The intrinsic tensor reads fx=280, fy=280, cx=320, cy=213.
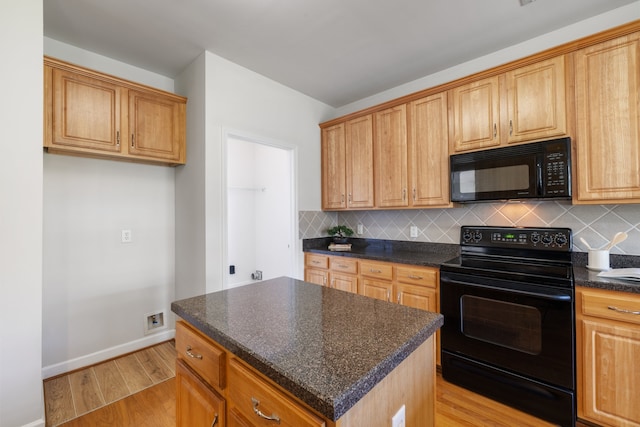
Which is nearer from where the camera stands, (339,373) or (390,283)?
(339,373)

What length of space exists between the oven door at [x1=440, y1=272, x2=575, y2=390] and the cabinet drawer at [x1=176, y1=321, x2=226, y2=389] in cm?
170

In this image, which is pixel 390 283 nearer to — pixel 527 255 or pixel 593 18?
pixel 527 255

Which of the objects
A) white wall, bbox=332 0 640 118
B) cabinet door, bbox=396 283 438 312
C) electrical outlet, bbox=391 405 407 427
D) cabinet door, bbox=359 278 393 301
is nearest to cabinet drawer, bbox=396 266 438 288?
cabinet door, bbox=396 283 438 312

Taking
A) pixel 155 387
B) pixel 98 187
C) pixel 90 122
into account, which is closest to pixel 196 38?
pixel 90 122

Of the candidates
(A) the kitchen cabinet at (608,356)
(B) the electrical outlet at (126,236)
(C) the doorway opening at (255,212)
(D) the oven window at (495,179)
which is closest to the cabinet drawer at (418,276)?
(D) the oven window at (495,179)

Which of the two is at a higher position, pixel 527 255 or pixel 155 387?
pixel 527 255

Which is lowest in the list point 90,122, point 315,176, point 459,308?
point 459,308

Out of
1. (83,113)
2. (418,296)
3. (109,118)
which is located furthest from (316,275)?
(83,113)

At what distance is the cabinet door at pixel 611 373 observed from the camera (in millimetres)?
1495

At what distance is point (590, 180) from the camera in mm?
1820

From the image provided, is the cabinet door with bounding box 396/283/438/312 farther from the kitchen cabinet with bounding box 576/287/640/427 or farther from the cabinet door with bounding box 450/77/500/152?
the cabinet door with bounding box 450/77/500/152

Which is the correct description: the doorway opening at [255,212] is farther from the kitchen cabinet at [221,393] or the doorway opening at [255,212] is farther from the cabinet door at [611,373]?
the cabinet door at [611,373]

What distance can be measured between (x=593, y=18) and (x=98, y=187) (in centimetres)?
412

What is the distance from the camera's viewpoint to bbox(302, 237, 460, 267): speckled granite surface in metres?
2.39
